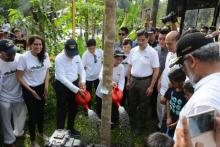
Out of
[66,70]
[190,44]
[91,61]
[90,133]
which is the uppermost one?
[190,44]

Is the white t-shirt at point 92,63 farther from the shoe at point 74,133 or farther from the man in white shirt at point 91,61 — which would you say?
the shoe at point 74,133

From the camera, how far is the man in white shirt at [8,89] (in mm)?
3797

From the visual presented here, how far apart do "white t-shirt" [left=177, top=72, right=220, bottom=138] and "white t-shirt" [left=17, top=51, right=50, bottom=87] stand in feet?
9.64

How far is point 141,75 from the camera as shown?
462 centimetres

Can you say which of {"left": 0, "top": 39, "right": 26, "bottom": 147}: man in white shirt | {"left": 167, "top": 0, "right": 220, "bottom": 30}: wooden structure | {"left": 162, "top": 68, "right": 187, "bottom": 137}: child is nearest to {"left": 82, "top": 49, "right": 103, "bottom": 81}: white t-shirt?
{"left": 0, "top": 39, "right": 26, "bottom": 147}: man in white shirt

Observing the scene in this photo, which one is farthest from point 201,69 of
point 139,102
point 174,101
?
point 139,102

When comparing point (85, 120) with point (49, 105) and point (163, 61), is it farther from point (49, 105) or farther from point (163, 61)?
point (163, 61)

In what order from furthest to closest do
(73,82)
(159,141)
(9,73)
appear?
(73,82) < (9,73) < (159,141)

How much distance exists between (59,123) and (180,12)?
6.06 metres

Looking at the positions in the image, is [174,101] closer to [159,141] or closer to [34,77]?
[159,141]

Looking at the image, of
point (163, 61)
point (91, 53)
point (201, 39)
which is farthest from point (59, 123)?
point (201, 39)

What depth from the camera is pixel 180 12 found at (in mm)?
8984

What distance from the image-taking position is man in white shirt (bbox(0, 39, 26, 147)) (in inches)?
149

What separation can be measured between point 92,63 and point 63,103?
112 centimetres
